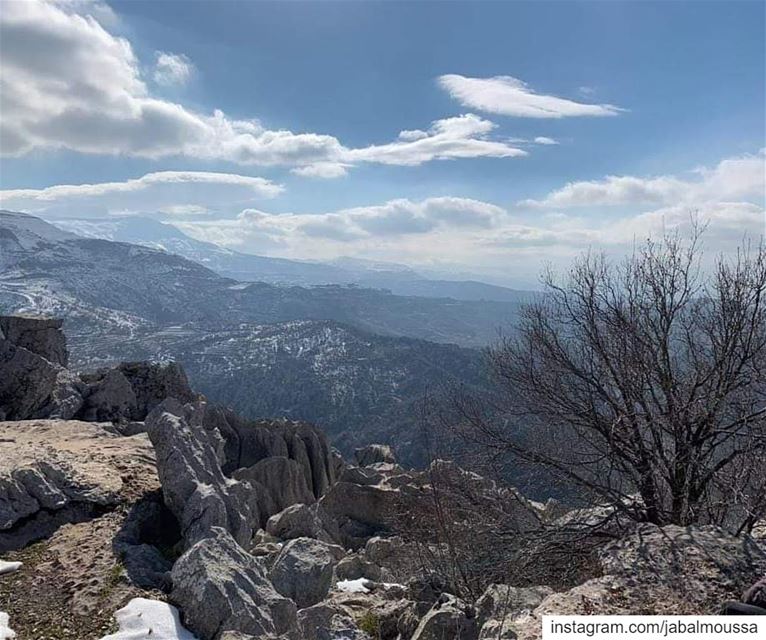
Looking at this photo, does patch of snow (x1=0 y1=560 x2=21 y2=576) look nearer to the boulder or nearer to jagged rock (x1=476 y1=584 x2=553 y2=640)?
jagged rock (x1=476 y1=584 x2=553 y2=640)

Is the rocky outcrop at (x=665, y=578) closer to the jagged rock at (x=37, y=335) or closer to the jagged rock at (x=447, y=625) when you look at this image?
the jagged rock at (x=447, y=625)

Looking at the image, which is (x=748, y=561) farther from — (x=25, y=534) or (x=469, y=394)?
(x=25, y=534)

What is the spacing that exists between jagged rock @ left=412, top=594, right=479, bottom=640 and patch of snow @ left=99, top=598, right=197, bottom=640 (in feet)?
13.8

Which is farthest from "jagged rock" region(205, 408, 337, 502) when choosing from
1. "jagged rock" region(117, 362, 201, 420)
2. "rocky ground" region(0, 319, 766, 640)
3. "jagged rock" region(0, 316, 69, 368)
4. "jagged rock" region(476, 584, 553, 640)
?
"jagged rock" region(476, 584, 553, 640)

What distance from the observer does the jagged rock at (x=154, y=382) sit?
37.1 m

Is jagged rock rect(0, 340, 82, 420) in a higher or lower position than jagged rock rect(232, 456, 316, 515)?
higher

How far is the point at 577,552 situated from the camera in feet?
44.0

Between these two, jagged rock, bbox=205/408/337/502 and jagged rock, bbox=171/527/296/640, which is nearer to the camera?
jagged rock, bbox=171/527/296/640

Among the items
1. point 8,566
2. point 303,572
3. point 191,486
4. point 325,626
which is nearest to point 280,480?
point 191,486

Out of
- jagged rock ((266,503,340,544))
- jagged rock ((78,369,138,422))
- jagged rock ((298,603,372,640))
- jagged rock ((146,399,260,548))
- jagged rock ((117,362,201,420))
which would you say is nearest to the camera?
jagged rock ((298,603,372,640))

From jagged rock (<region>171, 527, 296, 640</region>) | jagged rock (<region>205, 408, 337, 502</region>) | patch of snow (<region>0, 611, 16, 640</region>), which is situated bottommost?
jagged rock (<region>205, 408, 337, 502</region>)

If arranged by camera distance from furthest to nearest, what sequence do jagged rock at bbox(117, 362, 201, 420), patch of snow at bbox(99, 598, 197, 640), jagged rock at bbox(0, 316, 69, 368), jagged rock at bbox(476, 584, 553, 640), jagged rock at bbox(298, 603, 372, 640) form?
jagged rock at bbox(117, 362, 201, 420), jagged rock at bbox(0, 316, 69, 368), jagged rock at bbox(298, 603, 372, 640), patch of snow at bbox(99, 598, 197, 640), jagged rock at bbox(476, 584, 553, 640)

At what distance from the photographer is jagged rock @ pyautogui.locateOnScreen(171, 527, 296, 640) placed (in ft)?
31.5

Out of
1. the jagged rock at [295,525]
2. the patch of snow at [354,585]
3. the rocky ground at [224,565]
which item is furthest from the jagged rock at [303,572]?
the jagged rock at [295,525]
